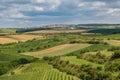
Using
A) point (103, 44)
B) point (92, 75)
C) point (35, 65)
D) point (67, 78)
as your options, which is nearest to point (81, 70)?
point (67, 78)

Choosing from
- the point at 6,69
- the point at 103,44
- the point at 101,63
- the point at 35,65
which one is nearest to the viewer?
the point at 101,63

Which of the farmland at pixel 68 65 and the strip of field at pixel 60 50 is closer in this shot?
the farmland at pixel 68 65

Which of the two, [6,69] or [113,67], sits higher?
[113,67]

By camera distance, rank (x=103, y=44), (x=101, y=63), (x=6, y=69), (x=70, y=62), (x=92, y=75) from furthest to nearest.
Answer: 1. (x=103, y=44)
2. (x=6, y=69)
3. (x=70, y=62)
4. (x=101, y=63)
5. (x=92, y=75)

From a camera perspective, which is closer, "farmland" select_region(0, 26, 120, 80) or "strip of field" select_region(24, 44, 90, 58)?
"farmland" select_region(0, 26, 120, 80)

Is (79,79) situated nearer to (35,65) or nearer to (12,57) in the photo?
(35,65)

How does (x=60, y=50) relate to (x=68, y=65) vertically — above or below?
below

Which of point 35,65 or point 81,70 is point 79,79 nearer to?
point 81,70

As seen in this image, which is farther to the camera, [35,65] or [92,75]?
[35,65]

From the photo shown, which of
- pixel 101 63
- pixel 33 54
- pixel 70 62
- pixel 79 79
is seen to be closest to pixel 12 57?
pixel 33 54

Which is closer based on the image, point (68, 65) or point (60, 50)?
point (68, 65)
